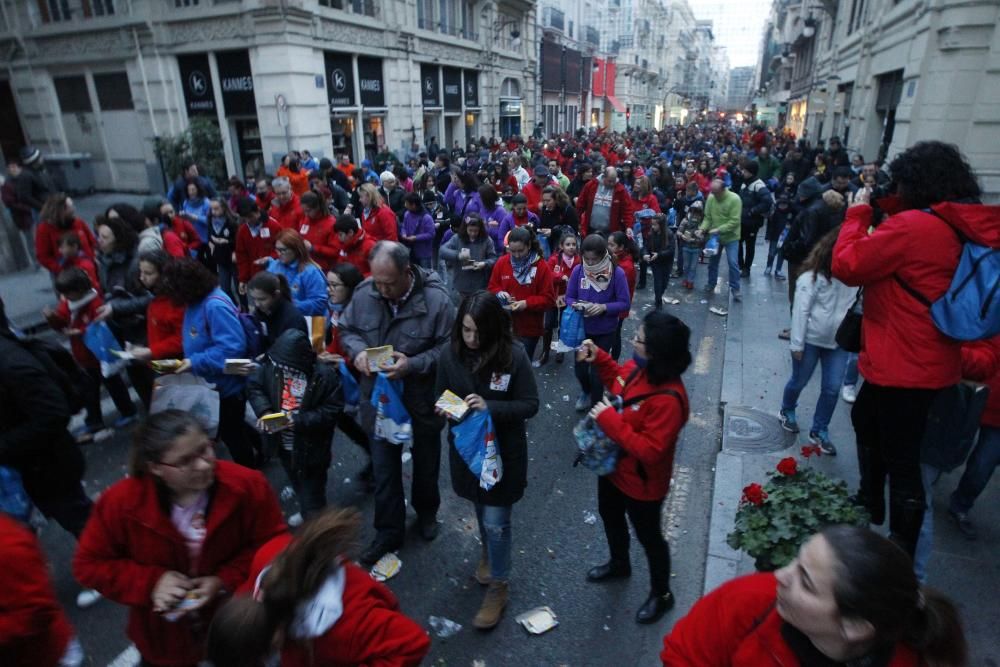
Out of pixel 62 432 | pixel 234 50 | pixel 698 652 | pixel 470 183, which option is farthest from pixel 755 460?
pixel 234 50

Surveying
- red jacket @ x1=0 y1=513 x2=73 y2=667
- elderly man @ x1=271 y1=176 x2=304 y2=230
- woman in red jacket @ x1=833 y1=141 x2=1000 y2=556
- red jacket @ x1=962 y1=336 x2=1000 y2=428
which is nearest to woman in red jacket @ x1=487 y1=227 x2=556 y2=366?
woman in red jacket @ x1=833 y1=141 x2=1000 y2=556

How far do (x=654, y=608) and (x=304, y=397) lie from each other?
2.44 metres

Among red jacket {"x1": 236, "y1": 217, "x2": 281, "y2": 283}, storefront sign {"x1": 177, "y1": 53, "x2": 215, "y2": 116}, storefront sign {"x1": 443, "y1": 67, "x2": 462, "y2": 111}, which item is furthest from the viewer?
storefront sign {"x1": 443, "y1": 67, "x2": 462, "y2": 111}

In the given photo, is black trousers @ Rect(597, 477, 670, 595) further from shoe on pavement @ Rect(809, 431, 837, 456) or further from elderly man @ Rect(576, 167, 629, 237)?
elderly man @ Rect(576, 167, 629, 237)

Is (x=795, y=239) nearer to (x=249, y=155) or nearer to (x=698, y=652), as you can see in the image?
(x=698, y=652)

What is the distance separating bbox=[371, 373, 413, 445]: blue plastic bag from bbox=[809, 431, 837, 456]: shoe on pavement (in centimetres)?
359

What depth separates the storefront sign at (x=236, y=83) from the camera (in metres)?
17.2

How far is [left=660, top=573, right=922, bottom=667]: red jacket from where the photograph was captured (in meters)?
1.54

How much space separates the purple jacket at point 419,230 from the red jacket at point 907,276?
636cm

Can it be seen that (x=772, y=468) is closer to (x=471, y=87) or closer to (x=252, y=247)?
(x=252, y=247)

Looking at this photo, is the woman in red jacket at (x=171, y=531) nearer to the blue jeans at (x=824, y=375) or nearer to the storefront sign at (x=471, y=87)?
the blue jeans at (x=824, y=375)

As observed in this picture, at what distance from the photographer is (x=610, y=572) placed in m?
3.67

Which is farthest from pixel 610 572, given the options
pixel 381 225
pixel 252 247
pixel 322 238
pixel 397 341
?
pixel 252 247

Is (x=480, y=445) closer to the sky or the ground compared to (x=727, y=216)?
closer to the ground
